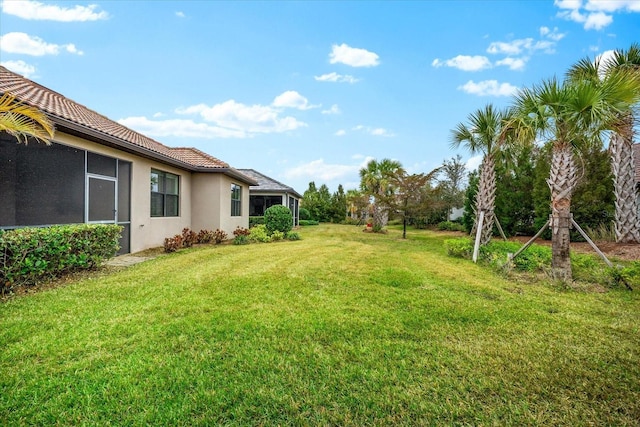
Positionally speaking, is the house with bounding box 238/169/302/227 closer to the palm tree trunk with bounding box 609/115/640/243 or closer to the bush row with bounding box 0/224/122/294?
the bush row with bounding box 0/224/122/294

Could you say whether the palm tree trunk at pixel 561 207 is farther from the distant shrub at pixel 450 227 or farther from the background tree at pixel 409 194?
the distant shrub at pixel 450 227

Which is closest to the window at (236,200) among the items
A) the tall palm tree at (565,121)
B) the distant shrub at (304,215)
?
the tall palm tree at (565,121)

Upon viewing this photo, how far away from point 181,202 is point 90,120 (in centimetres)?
441

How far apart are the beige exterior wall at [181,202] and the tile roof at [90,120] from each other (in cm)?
51

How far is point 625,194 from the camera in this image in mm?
11539

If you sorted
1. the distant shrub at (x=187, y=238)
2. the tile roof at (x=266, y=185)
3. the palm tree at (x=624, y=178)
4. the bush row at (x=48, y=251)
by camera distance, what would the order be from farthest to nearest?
1. the tile roof at (x=266, y=185)
2. the distant shrub at (x=187, y=238)
3. the palm tree at (x=624, y=178)
4. the bush row at (x=48, y=251)

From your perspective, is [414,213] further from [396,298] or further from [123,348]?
[123,348]

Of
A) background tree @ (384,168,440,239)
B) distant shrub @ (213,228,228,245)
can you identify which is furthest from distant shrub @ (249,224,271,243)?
background tree @ (384,168,440,239)

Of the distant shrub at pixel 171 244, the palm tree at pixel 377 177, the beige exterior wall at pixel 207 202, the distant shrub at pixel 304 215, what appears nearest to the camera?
the distant shrub at pixel 171 244

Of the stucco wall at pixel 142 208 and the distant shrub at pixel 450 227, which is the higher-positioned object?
the stucco wall at pixel 142 208

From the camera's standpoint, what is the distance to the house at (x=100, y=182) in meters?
6.32

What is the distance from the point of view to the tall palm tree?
19.8 ft

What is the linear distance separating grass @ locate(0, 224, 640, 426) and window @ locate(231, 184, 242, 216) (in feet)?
31.5

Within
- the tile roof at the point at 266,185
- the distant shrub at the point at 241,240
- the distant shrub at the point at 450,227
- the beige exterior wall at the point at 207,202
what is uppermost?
the tile roof at the point at 266,185
